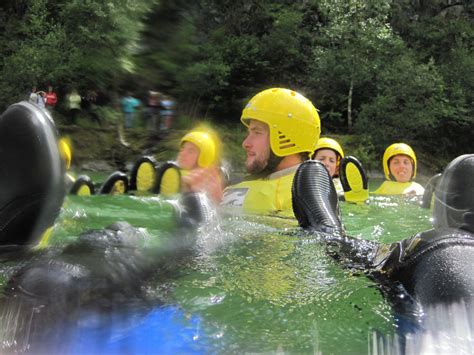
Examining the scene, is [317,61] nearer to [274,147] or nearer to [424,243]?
[274,147]

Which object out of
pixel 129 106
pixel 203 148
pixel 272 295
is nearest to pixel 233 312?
pixel 272 295

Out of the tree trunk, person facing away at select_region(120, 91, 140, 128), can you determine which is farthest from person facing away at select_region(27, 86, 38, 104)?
the tree trunk

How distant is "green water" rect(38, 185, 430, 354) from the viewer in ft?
5.21

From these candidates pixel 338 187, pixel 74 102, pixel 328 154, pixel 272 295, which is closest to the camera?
pixel 272 295

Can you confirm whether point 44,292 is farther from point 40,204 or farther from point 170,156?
point 170,156

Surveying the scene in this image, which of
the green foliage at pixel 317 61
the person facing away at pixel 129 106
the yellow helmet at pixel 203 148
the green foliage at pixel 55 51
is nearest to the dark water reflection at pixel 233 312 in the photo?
the yellow helmet at pixel 203 148

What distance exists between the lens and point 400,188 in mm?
7141

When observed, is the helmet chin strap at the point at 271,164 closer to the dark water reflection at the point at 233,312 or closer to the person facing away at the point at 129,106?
the dark water reflection at the point at 233,312

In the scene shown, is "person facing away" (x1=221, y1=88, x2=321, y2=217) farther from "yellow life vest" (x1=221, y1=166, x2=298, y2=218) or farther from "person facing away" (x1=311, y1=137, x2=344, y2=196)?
"person facing away" (x1=311, y1=137, x2=344, y2=196)

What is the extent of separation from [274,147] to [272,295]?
6.37 ft

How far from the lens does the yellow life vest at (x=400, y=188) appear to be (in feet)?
22.9

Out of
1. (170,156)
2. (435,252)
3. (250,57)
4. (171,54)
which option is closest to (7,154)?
(435,252)

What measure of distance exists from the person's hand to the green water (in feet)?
1.03

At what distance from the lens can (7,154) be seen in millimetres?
2121
